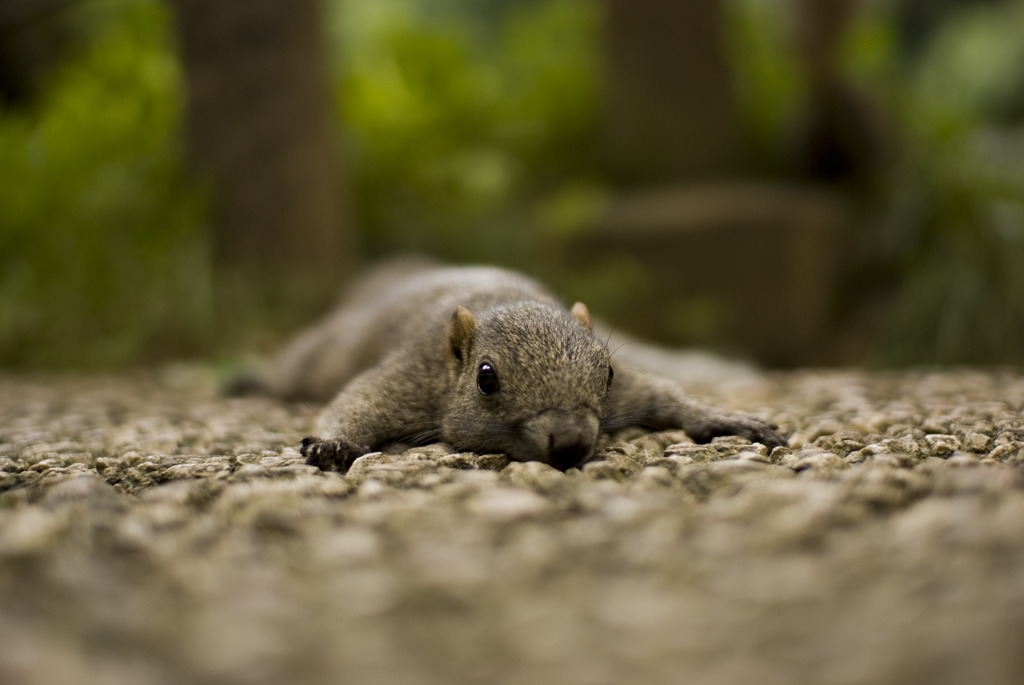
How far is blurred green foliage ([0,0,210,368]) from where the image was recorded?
615 cm

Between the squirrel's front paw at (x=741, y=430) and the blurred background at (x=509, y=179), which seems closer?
the squirrel's front paw at (x=741, y=430)

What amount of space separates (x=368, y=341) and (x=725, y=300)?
4715 mm

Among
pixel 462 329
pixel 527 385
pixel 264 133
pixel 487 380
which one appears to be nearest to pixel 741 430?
pixel 527 385

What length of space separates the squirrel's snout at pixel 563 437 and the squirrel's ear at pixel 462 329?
638mm

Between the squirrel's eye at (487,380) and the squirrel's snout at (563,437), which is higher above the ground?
the squirrel's eye at (487,380)

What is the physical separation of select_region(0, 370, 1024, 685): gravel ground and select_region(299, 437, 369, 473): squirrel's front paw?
11 cm

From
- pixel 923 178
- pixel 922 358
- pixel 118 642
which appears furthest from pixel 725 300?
pixel 118 642

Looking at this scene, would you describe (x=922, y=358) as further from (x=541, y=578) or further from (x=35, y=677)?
(x=35, y=677)

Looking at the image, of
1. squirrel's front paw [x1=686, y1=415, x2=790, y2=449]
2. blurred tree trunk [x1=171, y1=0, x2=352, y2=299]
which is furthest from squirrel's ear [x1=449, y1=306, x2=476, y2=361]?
blurred tree trunk [x1=171, y1=0, x2=352, y2=299]

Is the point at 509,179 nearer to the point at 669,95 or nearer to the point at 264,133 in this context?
the point at 669,95

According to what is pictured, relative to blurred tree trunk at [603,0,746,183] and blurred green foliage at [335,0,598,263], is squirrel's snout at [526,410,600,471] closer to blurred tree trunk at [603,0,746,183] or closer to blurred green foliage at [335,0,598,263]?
blurred green foliage at [335,0,598,263]

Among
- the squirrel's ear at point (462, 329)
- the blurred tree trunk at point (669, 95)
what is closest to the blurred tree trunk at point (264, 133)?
the blurred tree trunk at point (669, 95)

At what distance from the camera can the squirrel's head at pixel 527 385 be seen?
9.19 ft

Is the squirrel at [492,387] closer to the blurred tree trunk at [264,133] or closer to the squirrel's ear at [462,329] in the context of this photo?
the squirrel's ear at [462,329]
